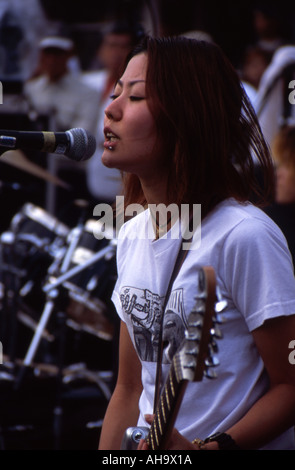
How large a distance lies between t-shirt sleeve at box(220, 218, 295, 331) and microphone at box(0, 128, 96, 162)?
0.43 meters

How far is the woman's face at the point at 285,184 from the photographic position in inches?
141

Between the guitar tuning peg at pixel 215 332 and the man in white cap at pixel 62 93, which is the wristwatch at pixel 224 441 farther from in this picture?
the man in white cap at pixel 62 93

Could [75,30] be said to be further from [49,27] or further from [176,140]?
[176,140]

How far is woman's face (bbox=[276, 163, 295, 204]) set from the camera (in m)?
3.58

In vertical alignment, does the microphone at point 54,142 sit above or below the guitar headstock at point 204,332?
above

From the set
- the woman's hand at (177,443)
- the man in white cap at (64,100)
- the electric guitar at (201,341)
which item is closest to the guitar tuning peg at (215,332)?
the electric guitar at (201,341)

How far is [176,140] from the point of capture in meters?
1.93

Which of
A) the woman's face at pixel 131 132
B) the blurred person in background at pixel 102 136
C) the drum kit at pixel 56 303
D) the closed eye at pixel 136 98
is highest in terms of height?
the closed eye at pixel 136 98

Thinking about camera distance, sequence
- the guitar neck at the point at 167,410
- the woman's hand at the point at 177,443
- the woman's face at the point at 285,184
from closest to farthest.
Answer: the guitar neck at the point at 167,410 < the woman's hand at the point at 177,443 < the woman's face at the point at 285,184

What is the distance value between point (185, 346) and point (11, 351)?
3.71 m

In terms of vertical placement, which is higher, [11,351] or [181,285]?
[181,285]

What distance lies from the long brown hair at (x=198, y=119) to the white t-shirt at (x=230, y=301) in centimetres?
8

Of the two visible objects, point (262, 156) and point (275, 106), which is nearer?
point (262, 156)
